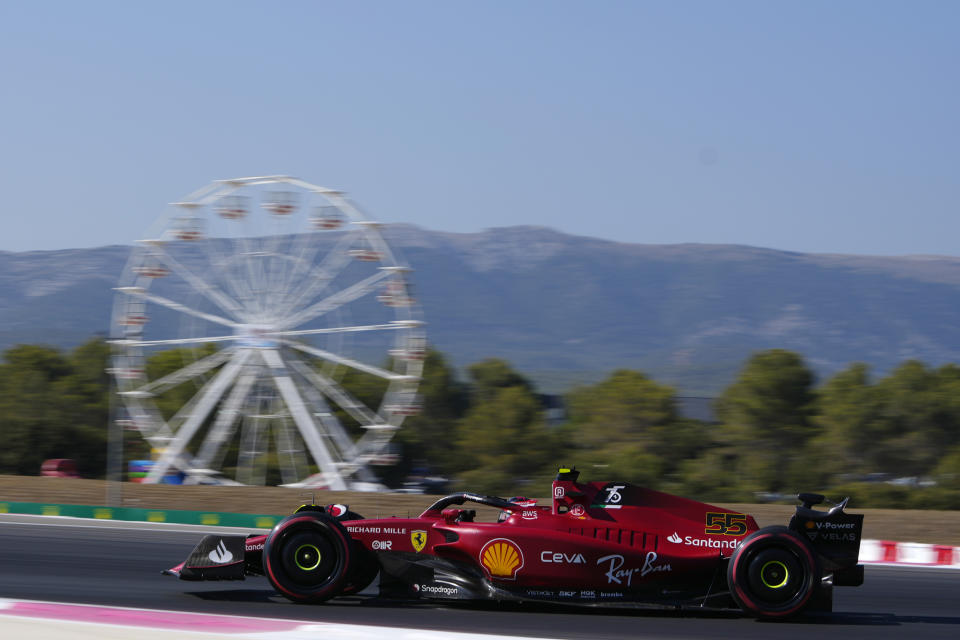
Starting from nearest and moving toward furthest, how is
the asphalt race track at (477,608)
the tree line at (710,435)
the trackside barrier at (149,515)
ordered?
the asphalt race track at (477,608) < the trackside barrier at (149,515) < the tree line at (710,435)

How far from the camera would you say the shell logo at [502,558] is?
8.69 m

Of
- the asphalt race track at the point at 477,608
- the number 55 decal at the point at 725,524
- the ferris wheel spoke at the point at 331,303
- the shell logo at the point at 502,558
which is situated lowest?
the asphalt race track at the point at 477,608

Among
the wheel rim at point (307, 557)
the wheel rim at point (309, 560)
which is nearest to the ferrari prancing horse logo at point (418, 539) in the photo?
the wheel rim at point (309, 560)

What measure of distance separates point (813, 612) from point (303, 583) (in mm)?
4327

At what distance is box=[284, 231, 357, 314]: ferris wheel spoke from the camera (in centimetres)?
2929

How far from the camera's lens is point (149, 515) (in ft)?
61.7

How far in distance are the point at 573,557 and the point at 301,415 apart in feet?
73.6

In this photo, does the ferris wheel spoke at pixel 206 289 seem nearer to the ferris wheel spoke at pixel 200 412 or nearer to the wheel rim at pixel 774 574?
the ferris wheel spoke at pixel 200 412

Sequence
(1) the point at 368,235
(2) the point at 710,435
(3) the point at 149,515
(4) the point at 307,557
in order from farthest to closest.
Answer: (2) the point at 710,435 → (1) the point at 368,235 → (3) the point at 149,515 → (4) the point at 307,557

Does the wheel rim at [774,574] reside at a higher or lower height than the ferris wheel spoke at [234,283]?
lower

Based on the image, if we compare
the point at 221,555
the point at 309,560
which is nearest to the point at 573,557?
the point at 309,560

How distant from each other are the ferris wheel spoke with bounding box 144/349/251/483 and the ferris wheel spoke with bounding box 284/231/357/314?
6.19 feet

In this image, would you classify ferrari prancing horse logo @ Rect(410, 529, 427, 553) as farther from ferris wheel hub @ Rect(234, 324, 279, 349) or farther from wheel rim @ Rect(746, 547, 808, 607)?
ferris wheel hub @ Rect(234, 324, 279, 349)

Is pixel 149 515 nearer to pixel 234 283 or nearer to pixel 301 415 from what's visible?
pixel 301 415
